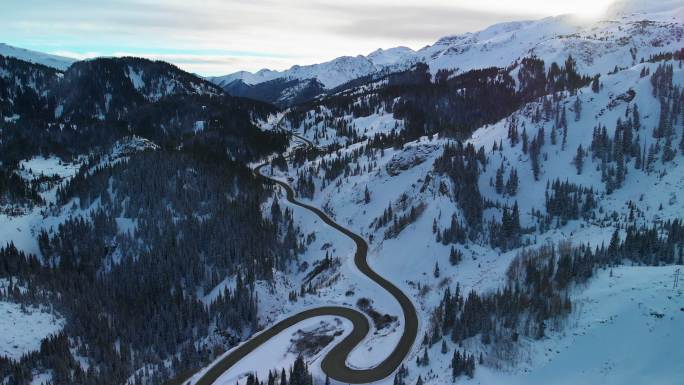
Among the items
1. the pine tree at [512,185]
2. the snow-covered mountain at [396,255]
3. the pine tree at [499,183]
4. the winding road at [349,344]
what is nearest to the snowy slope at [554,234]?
the snow-covered mountain at [396,255]

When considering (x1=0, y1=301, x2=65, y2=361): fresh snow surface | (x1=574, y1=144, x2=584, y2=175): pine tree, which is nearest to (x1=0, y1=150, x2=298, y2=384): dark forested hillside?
Result: (x1=0, y1=301, x2=65, y2=361): fresh snow surface

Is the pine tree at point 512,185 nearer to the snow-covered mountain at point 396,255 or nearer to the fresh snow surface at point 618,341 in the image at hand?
the snow-covered mountain at point 396,255

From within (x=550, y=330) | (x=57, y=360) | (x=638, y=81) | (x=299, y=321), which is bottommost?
(x=57, y=360)

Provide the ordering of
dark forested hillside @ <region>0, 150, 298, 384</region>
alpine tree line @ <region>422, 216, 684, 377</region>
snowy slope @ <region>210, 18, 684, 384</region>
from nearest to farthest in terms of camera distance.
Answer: snowy slope @ <region>210, 18, 684, 384</region>
alpine tree line @ <region>422, 216, 684, 377</region>
dark forested hillside @ <region>0, 150, 298, 384</region>

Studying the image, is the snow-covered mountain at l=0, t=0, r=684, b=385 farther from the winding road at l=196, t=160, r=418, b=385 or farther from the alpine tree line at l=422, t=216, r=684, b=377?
the winding road at l=196, t=160, r=418, b=385

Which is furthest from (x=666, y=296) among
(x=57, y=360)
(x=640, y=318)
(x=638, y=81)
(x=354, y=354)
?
(x=638, y=81)

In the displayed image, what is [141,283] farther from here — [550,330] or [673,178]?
[673,178]

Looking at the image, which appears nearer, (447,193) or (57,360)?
(57,360)

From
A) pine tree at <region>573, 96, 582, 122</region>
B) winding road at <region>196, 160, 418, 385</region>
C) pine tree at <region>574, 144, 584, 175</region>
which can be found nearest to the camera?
winding road at <region>196, 160, 418, 385</region>
